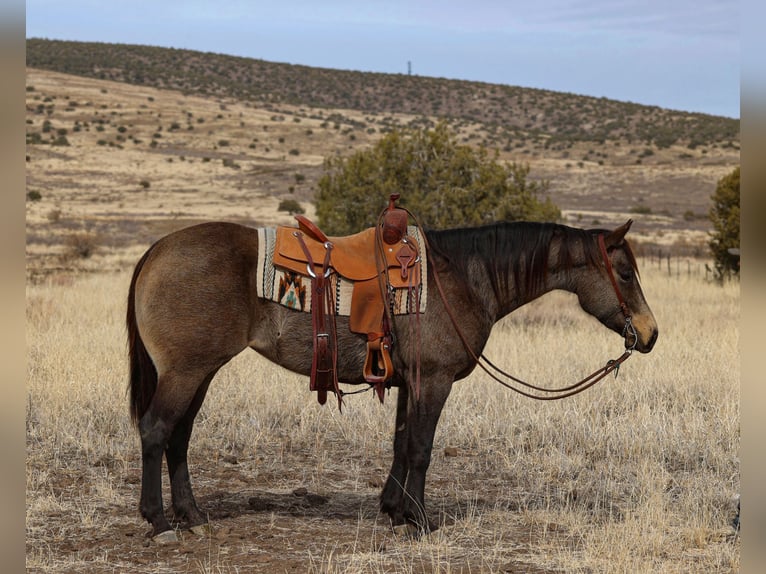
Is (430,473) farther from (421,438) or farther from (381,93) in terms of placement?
(381,93)

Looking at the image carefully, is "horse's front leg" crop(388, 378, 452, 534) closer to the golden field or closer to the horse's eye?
the golden field

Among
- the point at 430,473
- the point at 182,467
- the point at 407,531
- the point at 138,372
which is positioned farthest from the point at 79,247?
the point at 407,531

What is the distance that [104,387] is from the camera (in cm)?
825

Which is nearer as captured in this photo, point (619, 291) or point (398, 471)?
point (619, 291)

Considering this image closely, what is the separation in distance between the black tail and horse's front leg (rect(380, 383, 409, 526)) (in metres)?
1.54

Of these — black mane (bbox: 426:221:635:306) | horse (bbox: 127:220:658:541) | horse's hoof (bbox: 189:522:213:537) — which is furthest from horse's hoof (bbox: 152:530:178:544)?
black mane (bbox: 426:221:635:306)

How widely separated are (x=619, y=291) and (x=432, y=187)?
34.1 ft

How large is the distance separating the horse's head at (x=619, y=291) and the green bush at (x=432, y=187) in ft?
30.3

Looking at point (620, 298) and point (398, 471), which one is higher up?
point (620, 298)

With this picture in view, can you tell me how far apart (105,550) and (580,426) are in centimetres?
421

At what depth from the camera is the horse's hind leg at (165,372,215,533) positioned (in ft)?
17.4

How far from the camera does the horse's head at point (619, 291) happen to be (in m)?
5.31

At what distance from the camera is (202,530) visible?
5.21m
